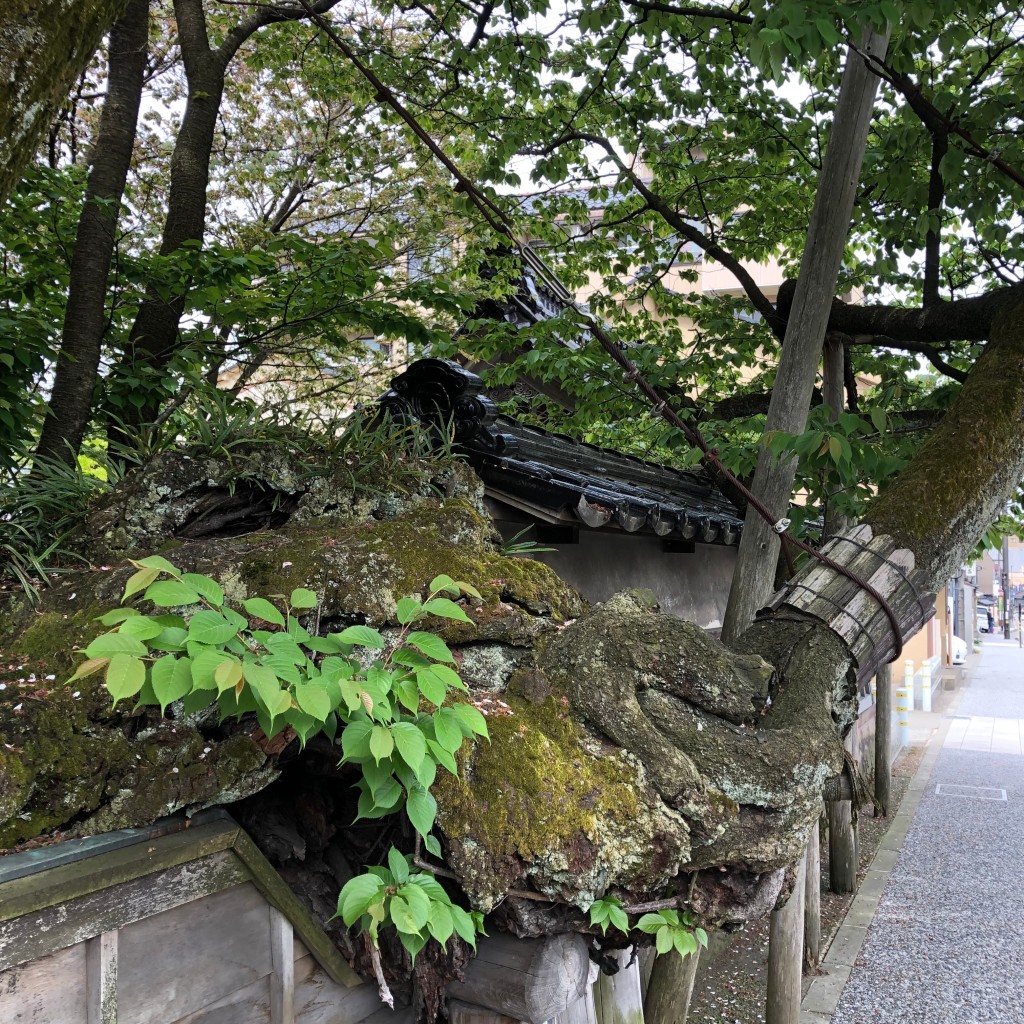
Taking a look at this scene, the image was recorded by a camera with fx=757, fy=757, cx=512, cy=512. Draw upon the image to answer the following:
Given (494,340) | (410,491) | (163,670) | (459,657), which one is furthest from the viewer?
(494,340)

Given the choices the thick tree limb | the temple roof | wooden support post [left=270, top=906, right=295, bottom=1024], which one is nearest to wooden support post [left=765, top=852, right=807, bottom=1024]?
the thick tree limb

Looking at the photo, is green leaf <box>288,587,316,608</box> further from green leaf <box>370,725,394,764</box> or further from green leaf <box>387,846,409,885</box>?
green leaf <box>387,846,409,885</box>

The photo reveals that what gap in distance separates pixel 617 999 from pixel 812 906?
4.20 metres

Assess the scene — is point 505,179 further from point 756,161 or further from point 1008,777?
point 1008,777

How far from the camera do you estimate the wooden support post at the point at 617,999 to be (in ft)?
8.75

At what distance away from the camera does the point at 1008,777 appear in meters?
12.0

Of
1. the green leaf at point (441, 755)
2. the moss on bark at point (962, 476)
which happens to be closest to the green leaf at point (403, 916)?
the green leaf at point (441, 755)

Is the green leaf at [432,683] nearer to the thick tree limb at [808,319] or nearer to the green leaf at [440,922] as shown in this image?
the green leaf at [440,922]

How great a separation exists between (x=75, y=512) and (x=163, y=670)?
122cm

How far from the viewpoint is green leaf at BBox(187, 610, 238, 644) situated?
1.33 m

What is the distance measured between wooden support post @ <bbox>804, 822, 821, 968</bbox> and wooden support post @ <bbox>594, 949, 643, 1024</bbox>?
11.7 ft

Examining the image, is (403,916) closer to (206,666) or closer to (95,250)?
(206,666)

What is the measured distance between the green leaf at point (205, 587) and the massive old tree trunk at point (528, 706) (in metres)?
0.44

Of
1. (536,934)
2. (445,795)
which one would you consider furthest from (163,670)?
(536,934)
